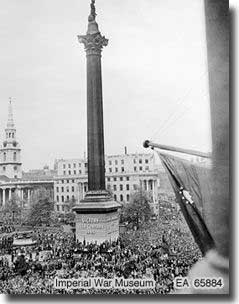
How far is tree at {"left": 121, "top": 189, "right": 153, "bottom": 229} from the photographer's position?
27.8 ft

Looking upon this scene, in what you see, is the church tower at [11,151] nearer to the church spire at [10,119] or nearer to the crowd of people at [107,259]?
the church spire at [10,119]

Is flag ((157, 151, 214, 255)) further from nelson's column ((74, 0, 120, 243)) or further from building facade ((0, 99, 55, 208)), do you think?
building facade ((0, 99, 55, 208))

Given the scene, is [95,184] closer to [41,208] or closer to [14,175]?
[41,208]

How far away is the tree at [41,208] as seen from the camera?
8664mm

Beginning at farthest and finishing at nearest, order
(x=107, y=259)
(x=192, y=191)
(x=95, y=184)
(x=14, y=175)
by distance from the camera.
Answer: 1. (x=95, y=184)
2. (x=14, y=175)
3. (x=107, y=259)
4. (x=192, y=191)

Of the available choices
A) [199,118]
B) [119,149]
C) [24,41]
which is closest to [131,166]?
[119,149]

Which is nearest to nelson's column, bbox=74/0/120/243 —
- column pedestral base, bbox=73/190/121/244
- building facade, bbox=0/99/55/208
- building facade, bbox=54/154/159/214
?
column pedestral base, bbox=73/190/121/244

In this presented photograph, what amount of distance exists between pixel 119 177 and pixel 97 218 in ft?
2.90

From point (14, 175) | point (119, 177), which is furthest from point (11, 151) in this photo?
point (119, 177)

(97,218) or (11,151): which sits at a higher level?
(11,151)

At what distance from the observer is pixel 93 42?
767 centimetres

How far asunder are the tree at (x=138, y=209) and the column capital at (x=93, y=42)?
2621 millimetres

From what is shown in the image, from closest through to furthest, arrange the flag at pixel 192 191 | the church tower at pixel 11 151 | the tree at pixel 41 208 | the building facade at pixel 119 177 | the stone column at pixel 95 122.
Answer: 1. the flag at pixel 192 191
2. the building facade at pixel 119 177
3. the church tower at pixel 11 151
4. the tree at pixel 41 208
5. the stone column at pixel 95 122

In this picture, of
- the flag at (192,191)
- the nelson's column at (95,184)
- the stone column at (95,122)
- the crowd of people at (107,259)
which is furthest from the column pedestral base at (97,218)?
the flag at (192,191)
